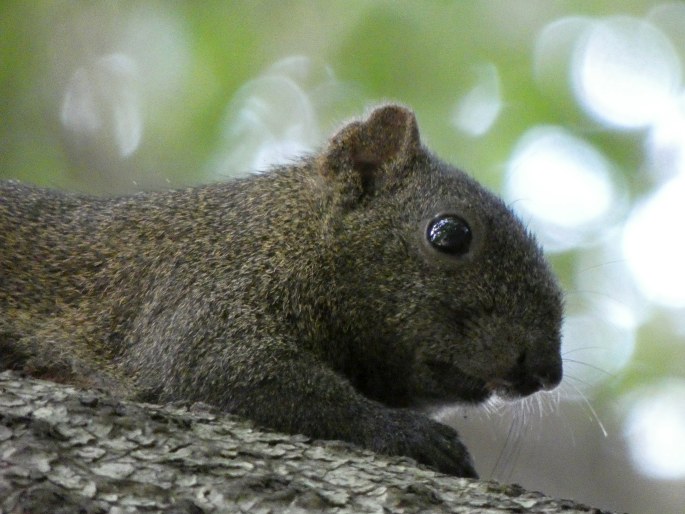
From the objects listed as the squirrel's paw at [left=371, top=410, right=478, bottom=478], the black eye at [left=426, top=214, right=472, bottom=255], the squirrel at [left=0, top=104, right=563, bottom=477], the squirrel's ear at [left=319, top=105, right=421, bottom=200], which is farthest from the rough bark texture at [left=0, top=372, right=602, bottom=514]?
the squirrel's ear at [left=319, top=105, right=421, bottom=200]

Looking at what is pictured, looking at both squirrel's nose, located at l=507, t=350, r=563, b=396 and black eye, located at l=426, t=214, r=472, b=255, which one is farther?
black eye, located at l=426, t=214, r=472, b=255

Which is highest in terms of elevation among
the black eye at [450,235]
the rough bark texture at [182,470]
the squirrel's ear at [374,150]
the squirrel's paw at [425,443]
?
the squirrel's ear at [374,150]

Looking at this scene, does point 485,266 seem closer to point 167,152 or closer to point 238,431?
point 238,431

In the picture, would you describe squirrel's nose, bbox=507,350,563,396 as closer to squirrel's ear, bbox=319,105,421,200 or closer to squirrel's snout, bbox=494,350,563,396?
squirrel's snout, bbox=494,350,563,396

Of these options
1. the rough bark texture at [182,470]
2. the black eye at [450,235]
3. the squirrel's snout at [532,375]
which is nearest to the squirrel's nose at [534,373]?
the squirrel's snout at [532,375]

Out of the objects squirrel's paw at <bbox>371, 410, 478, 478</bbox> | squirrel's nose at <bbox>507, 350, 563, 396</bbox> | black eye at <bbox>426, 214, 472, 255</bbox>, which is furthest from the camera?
black eye at <bbox>426, 214, 472, 255</bbox>

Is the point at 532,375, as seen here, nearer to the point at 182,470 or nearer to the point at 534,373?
the point at 534,373

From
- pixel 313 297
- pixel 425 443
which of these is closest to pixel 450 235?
pixel 313 297

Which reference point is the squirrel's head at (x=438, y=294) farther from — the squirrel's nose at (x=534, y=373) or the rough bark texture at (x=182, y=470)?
the rough bark texture at (x=182, y=470)
